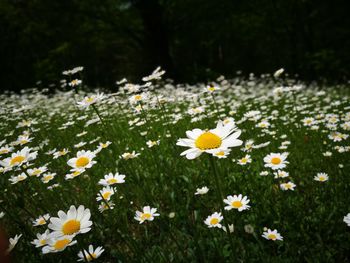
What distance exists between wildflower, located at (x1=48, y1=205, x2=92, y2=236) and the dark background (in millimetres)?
9314

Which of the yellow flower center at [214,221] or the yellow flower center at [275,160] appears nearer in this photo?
the yellow flower center at [214,221]

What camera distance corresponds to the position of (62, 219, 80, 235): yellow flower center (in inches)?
56.2

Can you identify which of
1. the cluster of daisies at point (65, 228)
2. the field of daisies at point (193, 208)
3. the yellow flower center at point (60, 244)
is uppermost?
the cluster of daisies at point (65, 228)

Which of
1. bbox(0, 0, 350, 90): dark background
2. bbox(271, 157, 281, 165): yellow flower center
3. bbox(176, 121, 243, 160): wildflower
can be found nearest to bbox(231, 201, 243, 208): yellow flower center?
bbox(271, 157, 281, 165): yellow flower center

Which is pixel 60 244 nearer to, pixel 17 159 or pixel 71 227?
pixel 71 227

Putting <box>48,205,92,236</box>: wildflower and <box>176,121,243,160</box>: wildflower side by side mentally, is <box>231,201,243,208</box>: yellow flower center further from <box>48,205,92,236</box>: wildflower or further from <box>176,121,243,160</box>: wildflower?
<box>48,205,92,236</box>: wildflower

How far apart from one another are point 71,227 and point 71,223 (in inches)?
1.3

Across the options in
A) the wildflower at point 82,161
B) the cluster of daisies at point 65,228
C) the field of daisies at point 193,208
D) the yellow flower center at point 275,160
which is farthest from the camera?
the yellow flower center at point 275,160

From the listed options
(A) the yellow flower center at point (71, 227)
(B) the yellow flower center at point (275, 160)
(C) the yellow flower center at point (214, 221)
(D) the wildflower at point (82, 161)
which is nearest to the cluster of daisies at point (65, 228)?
(A) the yellow flower center at point (71, 227)

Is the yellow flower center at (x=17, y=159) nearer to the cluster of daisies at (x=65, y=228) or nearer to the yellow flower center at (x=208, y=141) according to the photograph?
the cluster of daisies at (x=65, y=228)

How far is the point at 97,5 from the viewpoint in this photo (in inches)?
482

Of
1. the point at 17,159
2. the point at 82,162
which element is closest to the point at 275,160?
the point at 82,162

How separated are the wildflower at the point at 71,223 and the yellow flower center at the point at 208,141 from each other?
2.33 ft

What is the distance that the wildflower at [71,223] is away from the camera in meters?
1.43
